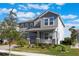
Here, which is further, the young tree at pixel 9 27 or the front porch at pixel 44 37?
the front porch at pixel 44 37

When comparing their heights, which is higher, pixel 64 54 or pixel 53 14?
pixel 53 14

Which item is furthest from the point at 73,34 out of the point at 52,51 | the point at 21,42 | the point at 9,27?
the point at 9,27

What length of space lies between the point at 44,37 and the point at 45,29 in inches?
8.0

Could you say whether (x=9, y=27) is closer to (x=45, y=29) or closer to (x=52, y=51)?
(x=45, y=29)

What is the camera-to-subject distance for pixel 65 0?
38.5 feet

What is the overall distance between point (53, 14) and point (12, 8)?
96 centimetres

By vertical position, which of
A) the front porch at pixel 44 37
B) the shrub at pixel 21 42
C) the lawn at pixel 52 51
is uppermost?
the front porch at pixel 44 37

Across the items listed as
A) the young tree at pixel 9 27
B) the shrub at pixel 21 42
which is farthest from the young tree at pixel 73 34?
the young tree at pixel 9 27

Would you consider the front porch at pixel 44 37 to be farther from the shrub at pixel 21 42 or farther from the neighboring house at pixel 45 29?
the shrub at pixel 21 42

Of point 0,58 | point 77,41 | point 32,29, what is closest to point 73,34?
point 77,41

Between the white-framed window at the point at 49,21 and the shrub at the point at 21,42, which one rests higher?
the white-framed window at the point at 49,21

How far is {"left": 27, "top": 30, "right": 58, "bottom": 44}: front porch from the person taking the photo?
1195 centimetres

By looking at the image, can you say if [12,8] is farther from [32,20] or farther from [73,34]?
[73,34]

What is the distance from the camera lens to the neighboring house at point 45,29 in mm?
11891
